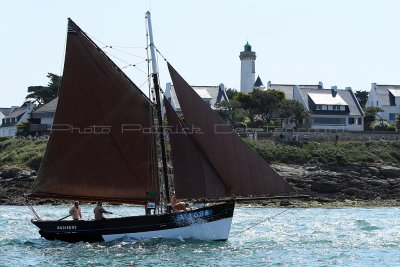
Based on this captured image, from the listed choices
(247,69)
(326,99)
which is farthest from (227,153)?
(247,69)

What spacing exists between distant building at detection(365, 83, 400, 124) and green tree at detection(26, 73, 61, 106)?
5023cm

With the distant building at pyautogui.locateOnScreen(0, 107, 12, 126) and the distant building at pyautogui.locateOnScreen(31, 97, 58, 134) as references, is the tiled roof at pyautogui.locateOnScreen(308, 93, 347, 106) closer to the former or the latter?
the distant building at pyautogui.locateOnScreen(31, 97, 58, 134)

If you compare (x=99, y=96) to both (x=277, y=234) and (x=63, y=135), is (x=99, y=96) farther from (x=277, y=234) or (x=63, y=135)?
(x=277, y=234)

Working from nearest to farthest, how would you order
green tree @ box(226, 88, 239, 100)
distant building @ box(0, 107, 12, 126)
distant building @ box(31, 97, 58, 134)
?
distant building @ box(31, 97, 58, 134) → green tree @ box(226, 88, 239, 100) → distant building @ box(0, 107, 12, 126)

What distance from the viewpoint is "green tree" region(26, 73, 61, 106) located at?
481 feet

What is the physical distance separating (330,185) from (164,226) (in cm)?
4701

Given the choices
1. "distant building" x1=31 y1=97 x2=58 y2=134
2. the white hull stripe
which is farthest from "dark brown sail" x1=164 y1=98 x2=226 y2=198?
"distant building" x1=31 y1=97 x2=58 y2=134

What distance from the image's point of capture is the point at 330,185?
85500mm

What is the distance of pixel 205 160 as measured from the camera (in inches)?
1599

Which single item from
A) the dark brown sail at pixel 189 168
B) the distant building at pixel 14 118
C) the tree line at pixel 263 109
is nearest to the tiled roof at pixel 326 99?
the tree line at pixel 263 109

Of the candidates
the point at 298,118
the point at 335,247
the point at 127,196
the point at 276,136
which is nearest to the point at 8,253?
the point at 127,196

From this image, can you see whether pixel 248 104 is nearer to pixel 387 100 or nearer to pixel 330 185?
pixel 387 100

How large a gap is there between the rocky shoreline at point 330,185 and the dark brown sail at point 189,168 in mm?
36372

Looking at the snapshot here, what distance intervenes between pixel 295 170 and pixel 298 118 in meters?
25.3
